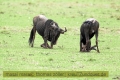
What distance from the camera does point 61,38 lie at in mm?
26891

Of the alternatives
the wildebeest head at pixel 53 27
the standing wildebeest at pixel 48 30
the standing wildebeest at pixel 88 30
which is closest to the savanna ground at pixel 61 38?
the standing wildebeest at pixel 88 30

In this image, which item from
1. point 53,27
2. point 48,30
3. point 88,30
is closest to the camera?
point 88,30

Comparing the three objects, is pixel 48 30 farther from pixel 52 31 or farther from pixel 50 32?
pixel 52 31

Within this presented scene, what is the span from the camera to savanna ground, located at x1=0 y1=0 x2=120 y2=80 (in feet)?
56.3

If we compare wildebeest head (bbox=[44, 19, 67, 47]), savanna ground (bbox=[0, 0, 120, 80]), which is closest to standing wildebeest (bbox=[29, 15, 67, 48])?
wildebeest head (bbox=[44, 19, 67, 47])

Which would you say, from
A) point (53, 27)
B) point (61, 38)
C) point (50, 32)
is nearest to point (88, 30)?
point (53, 27)

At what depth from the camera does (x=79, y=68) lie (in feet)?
54.6

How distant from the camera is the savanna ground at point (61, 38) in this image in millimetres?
17156

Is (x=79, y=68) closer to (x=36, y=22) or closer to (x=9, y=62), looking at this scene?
(x=9, y=62)

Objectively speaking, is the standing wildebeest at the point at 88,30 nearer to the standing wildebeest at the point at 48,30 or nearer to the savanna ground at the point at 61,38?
the savanna ground at the point at 61,38

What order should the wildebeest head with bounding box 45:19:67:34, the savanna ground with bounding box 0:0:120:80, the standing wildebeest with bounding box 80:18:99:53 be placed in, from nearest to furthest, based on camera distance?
the savanna ground with bounding box 0:0:120:80 → the standing wildebeest with bounding box 80:18:99:53 → the wildebeest head with bounding box 45:19:67:34

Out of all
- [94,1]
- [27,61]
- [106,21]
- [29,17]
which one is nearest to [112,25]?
[106,21]

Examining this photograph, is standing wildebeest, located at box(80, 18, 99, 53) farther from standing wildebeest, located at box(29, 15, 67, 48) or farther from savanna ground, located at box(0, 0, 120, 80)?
standing wildebeest, located at box(29, 15, 67, 48)

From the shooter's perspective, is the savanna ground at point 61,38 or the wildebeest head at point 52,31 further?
Answer: the wildebeest head at point 52,31
